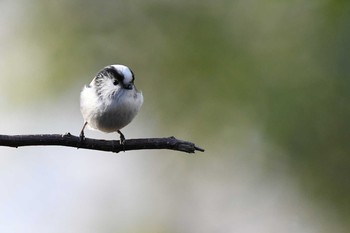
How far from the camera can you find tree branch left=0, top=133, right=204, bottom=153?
1014 millimetres

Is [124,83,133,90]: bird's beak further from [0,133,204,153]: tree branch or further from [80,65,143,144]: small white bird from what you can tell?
[0,133,204,153]: tree branch

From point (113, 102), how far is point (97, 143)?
0.12 metres

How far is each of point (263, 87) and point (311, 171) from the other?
43cm

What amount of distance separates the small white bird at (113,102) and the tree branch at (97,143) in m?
0.09

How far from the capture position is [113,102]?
123cm

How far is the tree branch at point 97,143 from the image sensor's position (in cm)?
101

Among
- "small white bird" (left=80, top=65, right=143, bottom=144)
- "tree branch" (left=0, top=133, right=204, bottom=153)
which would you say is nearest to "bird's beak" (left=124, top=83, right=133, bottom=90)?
"small white bird" (left=80, top=65, right=143, bottom=144)

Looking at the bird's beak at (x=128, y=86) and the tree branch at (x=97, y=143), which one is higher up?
the bird's beak at (x=128, y=86)

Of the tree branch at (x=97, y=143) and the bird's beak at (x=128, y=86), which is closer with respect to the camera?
the tree branch at (x=97, y=143)

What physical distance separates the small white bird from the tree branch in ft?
0.30

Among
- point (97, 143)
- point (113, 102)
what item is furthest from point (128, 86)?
point (97, 143)

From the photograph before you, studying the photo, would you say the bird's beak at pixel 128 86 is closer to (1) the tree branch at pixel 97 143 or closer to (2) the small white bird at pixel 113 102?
(2) the small white bird at pixel 113 102

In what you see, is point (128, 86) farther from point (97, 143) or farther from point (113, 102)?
point (97, 143)

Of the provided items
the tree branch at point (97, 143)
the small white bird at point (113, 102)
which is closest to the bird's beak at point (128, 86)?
the small white bird at point (113, 102)
